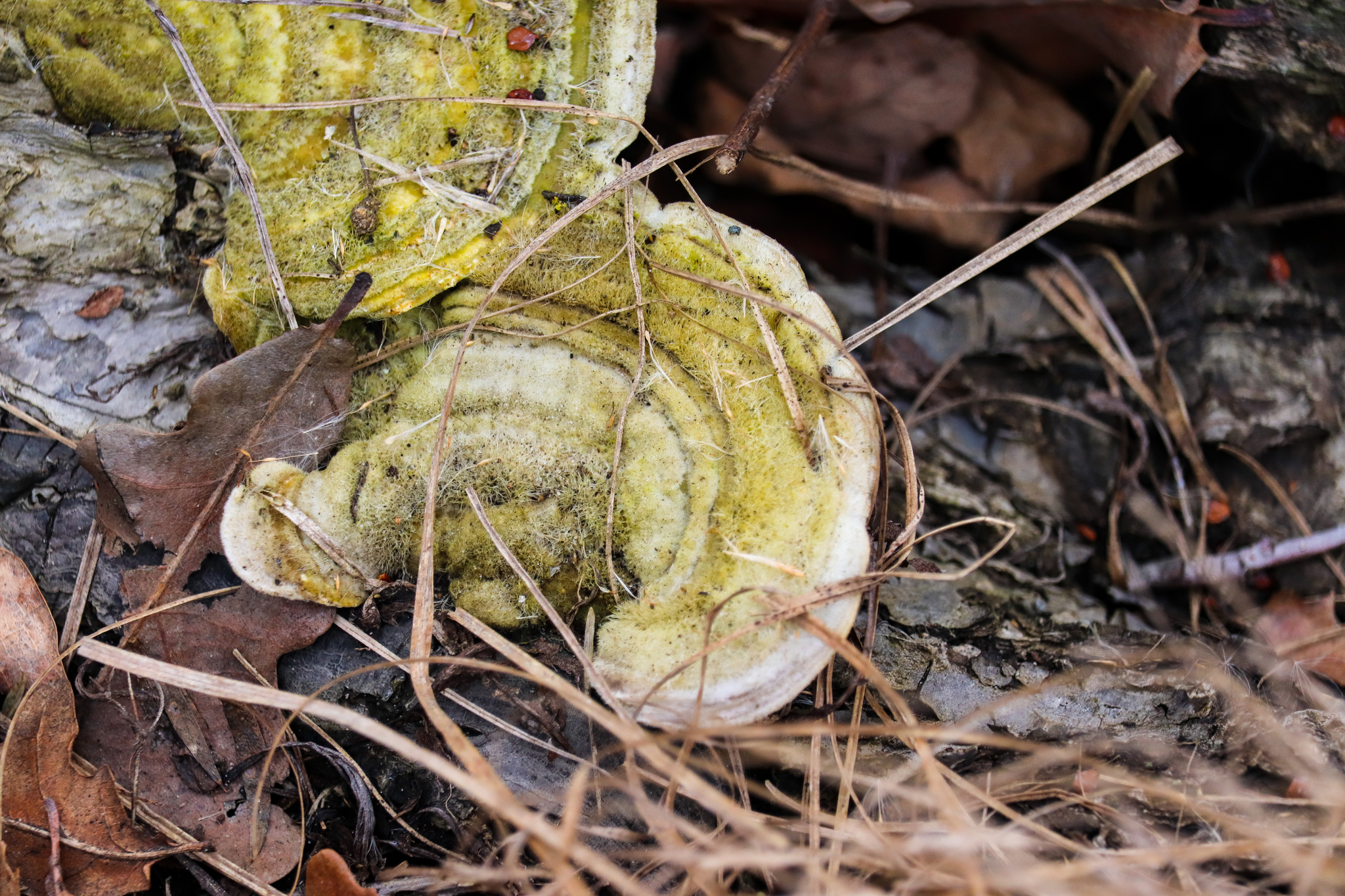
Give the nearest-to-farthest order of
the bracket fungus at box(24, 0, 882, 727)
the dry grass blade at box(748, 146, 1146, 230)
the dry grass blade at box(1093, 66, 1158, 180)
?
1. the bracket fungus at box(24, 0, 882, 727)
2. the dry grass blade at box(1093, 66, 1158, 180)
3. the dry grass blade at box(748, 146, 1146, 230)

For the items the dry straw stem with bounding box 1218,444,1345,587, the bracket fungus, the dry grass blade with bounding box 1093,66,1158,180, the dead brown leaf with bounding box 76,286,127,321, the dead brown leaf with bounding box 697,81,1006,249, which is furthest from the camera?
the dead brown leaf with bounding box 697,81,1006,249

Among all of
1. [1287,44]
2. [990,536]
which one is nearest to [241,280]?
[990,536]

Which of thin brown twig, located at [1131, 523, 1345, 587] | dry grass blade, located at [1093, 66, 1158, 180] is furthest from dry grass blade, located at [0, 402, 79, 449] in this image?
dry grass blade, located at [1093, 66, 1158, 180]

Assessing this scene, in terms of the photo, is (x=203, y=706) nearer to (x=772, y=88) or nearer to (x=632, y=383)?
(x=632, y=383)

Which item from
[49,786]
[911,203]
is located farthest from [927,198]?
[49,786]

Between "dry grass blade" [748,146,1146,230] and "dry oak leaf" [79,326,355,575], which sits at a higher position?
"dry grass blade" [748,146,1146,230]

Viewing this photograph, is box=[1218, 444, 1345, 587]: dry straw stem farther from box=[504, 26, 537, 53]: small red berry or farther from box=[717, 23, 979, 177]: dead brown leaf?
box=[504, 26, 537, 53]: small red berry
